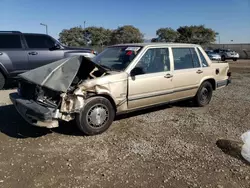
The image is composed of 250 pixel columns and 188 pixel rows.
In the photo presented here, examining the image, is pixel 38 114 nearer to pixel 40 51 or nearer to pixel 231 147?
pixel 231 147

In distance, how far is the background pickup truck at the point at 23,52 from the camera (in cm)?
810

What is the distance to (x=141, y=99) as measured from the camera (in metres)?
5.12

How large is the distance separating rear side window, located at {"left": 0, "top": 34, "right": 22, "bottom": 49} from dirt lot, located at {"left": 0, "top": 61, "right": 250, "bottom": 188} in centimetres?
328

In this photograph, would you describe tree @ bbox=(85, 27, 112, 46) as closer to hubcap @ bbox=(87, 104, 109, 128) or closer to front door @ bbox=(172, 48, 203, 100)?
front door @ bbox=(172, 48, 203, 100)

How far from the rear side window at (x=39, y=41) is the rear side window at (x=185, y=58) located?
489cm

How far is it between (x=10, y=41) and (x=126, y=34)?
6824cm

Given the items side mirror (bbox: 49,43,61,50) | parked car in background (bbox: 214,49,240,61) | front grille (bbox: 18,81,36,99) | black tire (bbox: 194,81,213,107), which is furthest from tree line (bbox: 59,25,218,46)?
front grille (bbox: 18,81,36,99)

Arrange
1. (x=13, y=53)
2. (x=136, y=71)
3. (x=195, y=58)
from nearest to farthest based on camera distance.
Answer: (x=136, y=71) < (x=195, y=58) < (x=13, y=53)

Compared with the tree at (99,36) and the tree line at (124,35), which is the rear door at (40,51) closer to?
the tree line at (124,35)

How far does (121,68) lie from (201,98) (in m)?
2.61

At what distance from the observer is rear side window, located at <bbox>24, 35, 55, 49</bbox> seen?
8555 millimetres

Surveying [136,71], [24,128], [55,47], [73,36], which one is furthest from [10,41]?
[73,36]

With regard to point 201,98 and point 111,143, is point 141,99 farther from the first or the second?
point 201,98

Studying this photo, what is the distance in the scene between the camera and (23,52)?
8305 millimetres
